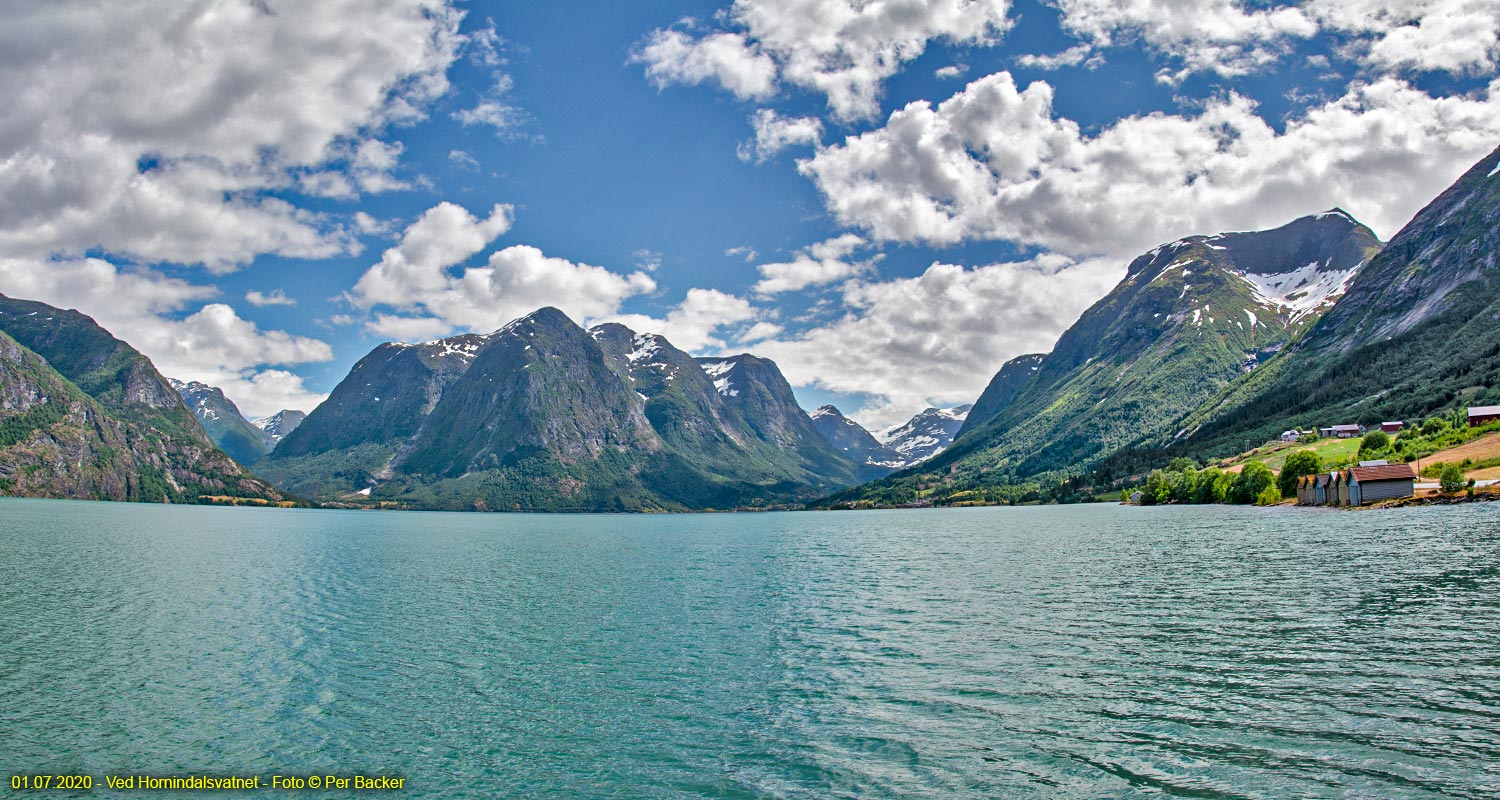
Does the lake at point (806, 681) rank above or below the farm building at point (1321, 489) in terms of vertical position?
below

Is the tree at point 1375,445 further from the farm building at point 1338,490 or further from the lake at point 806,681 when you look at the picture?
the lake at point 806,681

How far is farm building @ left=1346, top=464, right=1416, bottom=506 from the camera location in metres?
126

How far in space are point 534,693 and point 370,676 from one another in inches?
384

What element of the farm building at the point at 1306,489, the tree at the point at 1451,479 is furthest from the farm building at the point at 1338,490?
the tree at the point at 1451,479

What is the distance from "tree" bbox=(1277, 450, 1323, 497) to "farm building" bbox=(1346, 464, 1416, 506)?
85.7 feet

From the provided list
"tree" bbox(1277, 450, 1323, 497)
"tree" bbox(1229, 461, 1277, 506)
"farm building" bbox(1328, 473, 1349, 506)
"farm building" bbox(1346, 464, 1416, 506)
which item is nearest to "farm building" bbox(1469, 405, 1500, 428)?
"tree" bbox(1277, 450, 1323, 497)

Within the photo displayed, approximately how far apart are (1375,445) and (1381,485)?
4244 centimetres

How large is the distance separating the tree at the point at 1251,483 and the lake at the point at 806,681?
10863cm

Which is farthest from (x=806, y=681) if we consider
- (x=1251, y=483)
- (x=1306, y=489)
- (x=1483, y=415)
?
(x=1483, y=415)

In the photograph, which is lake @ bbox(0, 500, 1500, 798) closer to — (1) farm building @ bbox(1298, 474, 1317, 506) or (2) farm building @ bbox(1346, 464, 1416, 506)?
(2) farm building @ bbox(1346, 464, 1416, 506)

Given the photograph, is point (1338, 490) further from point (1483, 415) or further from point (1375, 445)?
point (1483, 415)

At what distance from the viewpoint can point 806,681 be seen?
110 feet

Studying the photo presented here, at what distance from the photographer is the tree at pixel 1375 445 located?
519 feet

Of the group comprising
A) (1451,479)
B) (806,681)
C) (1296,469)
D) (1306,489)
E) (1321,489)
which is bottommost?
(806,681)
